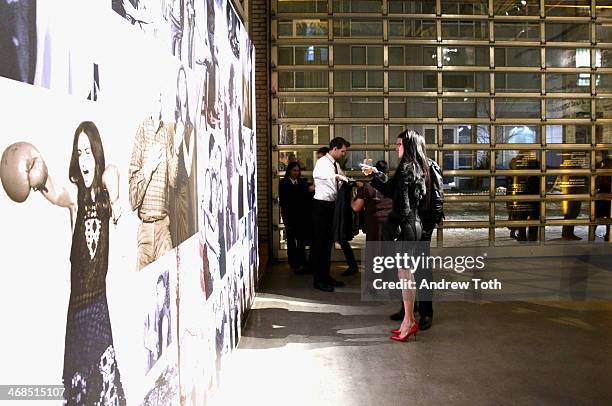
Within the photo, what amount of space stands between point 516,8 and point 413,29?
1884 millimetres

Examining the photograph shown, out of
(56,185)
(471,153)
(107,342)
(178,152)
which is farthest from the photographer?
(471,153)

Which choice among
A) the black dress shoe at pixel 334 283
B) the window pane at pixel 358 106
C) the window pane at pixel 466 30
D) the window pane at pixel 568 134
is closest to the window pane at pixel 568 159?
the window pane at pixel 568 134

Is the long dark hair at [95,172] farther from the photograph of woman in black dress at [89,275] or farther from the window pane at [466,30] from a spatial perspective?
the window pane at [466,30]

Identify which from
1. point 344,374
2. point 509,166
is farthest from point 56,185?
point 509,166

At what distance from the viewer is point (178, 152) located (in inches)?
97.0

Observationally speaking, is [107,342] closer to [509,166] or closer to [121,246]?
[121,246]

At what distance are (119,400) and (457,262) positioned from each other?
26.1ft

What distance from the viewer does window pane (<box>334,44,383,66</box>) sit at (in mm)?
9500

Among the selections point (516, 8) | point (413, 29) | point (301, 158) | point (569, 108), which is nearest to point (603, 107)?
point (569, 108)

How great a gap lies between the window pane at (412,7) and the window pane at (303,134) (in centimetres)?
232

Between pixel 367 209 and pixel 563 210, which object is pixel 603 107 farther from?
pixel 367 209

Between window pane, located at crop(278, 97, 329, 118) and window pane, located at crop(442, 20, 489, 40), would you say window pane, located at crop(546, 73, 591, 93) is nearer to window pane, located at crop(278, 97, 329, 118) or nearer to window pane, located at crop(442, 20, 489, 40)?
window pane, located at crop(442, 20, 489, 40)

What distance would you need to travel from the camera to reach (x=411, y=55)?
959 cm

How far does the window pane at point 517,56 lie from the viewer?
9773 millimetres
